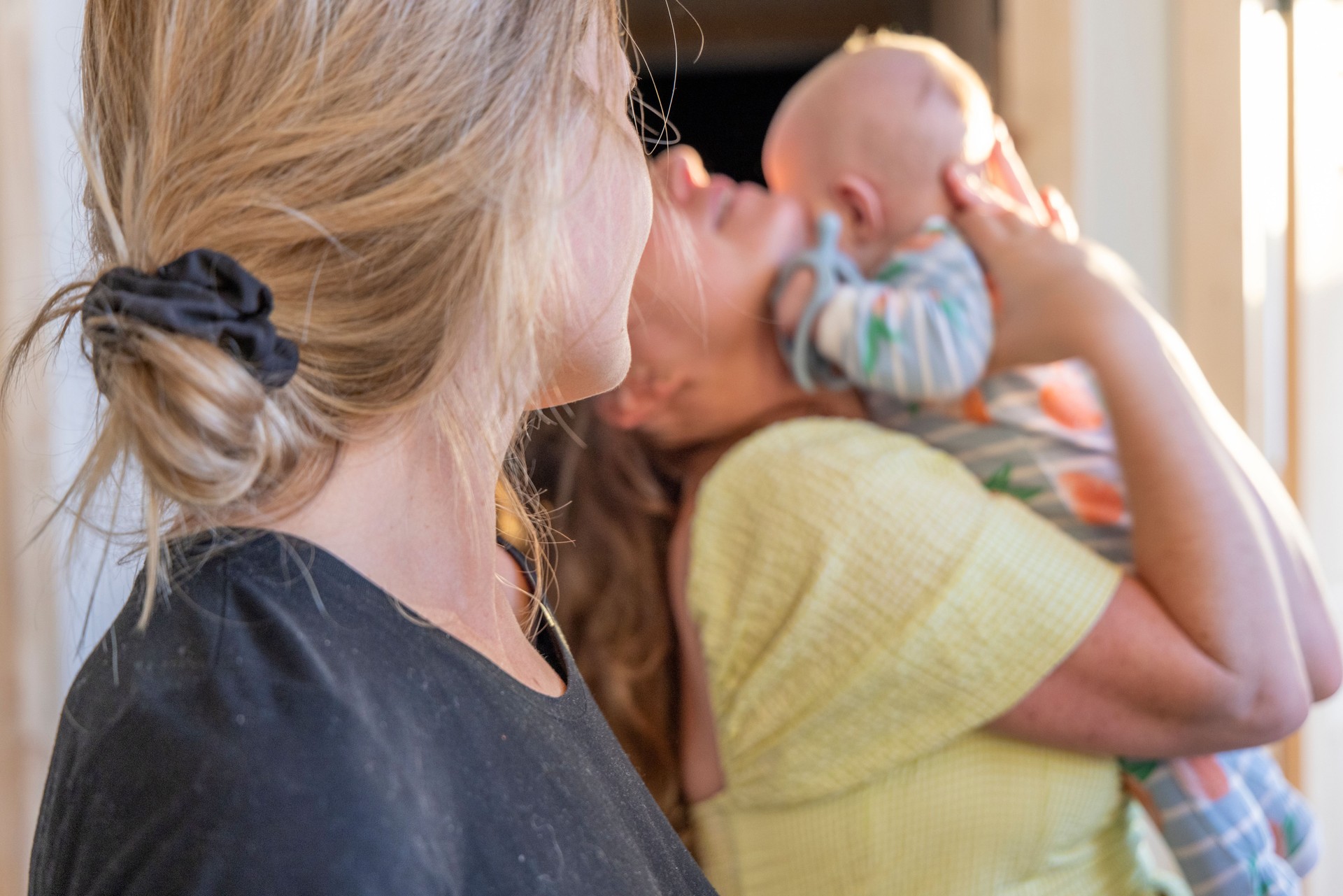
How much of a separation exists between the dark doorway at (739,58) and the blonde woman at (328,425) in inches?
98.8

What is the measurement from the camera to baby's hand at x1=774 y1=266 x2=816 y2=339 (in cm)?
106

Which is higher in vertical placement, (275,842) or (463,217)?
(463,217)

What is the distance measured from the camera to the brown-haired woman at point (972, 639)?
2.70ft

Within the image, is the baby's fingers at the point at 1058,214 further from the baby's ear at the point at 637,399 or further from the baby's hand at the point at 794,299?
the baby's ear at the point at 637,399

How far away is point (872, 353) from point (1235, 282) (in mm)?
881

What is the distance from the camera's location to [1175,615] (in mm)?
837

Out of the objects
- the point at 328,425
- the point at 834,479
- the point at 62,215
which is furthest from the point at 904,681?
the point at 62,215

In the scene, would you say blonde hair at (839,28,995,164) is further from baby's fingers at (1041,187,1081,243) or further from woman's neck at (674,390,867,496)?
woman's neck at (674,390,867,496)

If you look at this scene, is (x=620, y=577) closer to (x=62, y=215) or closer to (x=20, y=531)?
(x=20, y=531)

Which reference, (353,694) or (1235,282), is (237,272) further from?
(1235,282)

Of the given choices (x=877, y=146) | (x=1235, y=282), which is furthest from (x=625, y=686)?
(x=1235, y=282)

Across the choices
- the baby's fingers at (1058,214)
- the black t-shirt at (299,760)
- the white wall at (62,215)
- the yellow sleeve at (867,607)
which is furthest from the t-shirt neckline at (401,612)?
the white wall at (62,215)

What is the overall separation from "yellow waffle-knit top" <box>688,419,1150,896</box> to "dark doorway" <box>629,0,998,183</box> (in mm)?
2231

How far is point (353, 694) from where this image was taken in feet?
1.32
